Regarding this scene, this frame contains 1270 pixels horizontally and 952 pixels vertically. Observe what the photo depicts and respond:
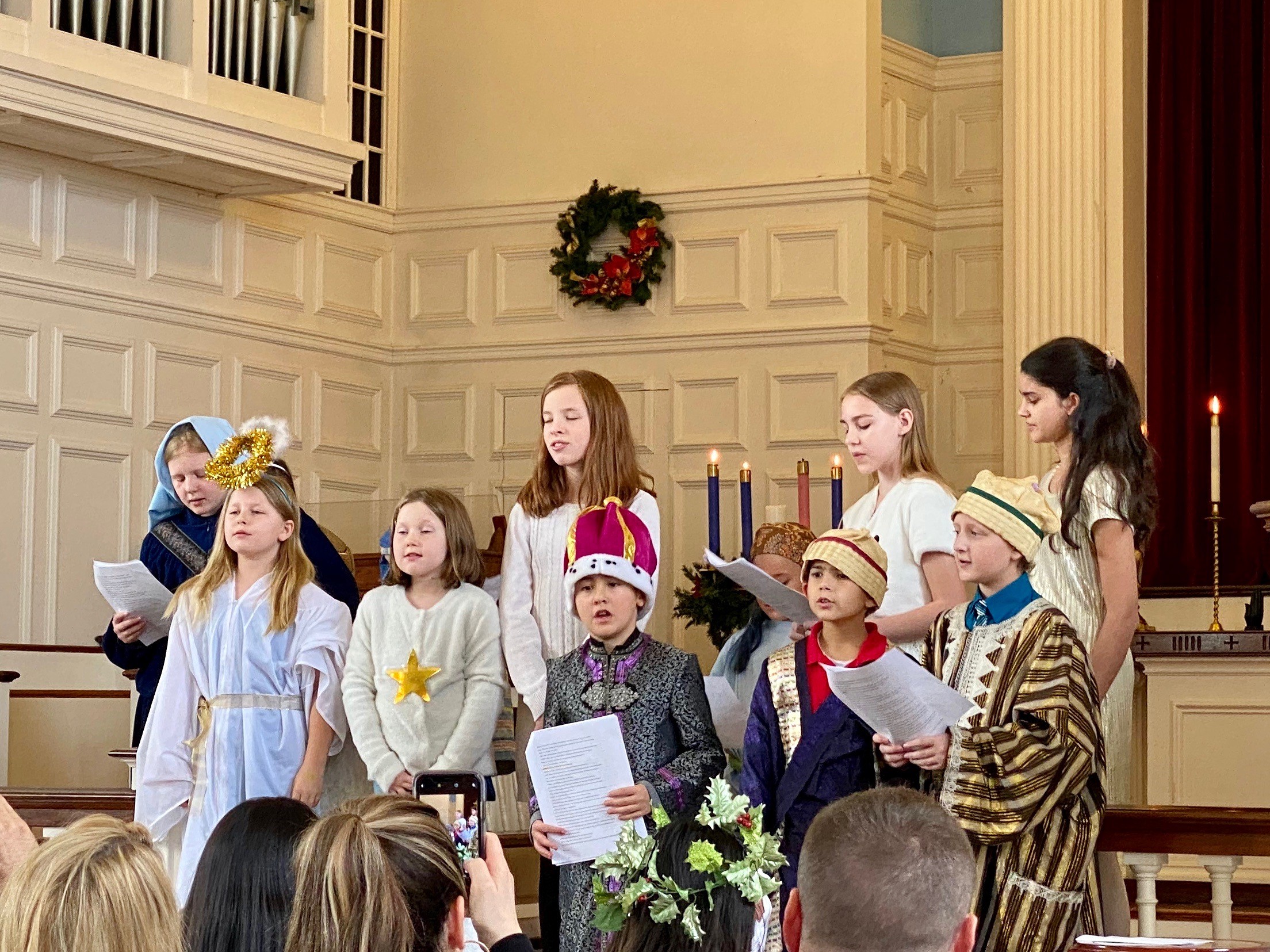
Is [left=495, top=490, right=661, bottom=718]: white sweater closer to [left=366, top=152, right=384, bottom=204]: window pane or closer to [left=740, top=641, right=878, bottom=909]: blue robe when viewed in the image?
[left=740, top=641, right=878, bottom=909]: blue robe

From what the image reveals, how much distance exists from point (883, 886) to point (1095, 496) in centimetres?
217

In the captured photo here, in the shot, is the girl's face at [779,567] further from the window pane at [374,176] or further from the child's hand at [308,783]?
the window pane at [374,176]

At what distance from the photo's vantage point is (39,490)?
8.28 metres

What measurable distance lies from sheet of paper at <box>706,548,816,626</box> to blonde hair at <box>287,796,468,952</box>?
1789 millimetres

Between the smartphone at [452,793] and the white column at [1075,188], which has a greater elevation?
the white column at [1075,188]

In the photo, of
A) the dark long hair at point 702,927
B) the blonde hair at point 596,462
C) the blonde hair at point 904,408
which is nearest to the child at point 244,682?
the blonde hair at point 596,462

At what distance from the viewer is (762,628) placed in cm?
557

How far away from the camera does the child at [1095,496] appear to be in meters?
4.15

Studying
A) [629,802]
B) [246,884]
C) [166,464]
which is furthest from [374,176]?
[246,884]

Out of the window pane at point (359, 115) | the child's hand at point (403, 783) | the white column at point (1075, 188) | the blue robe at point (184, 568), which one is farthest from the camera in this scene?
the window pane at point (359, 115)

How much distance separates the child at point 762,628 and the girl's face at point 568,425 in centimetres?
77

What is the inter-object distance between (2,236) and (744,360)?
10.7 feet

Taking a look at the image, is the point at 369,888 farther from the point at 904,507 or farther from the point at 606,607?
the point at 904,507

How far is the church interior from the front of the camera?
8.30 m
